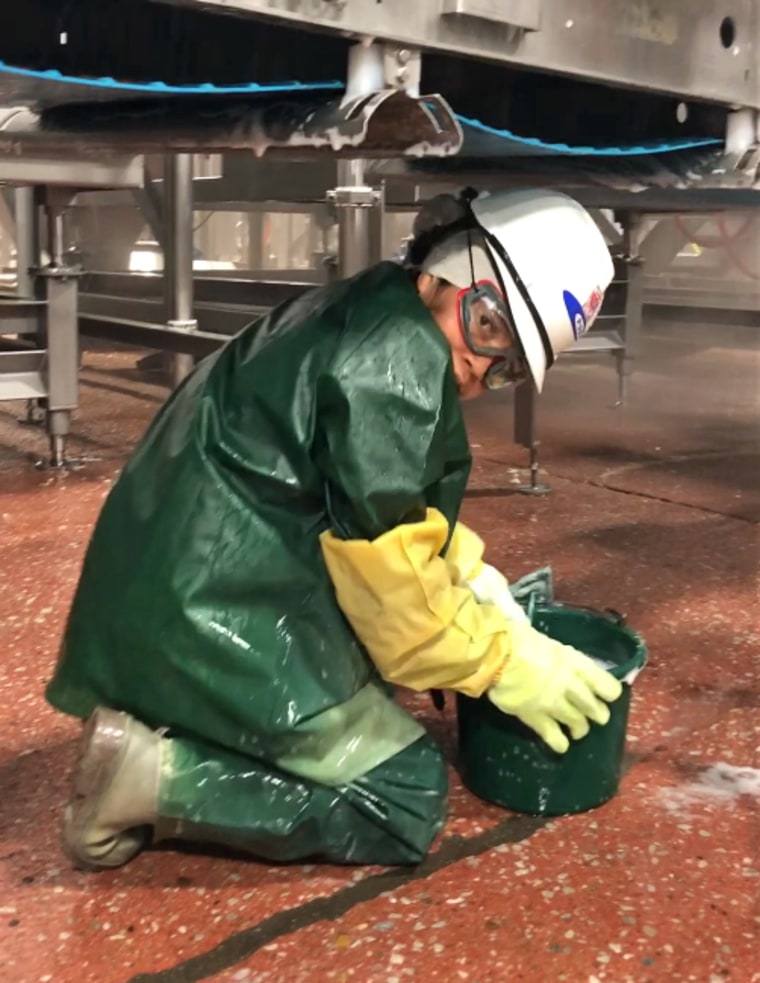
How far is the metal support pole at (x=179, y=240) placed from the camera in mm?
2986

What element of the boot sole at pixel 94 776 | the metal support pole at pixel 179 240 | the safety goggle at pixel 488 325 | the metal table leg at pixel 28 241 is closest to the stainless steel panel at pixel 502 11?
the safety goggle at pixel 488 325

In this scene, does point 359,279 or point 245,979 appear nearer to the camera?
point 245,979

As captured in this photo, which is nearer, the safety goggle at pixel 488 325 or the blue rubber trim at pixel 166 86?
the blue rubber trim at pixel 166 86

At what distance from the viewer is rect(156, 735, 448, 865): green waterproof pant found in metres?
1.07

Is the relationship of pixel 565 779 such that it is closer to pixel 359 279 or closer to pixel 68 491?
pixel 359 279

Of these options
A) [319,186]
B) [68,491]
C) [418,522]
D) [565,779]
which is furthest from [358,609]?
[319,186]

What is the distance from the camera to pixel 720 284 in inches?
247

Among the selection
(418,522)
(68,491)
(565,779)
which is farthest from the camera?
(68,491)

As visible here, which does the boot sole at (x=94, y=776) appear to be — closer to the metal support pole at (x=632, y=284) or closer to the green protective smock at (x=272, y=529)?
the green protective smock at (x=272, y=529)

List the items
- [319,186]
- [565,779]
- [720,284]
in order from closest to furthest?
1. [565,779]
2. [319,186]
3. [720,284]

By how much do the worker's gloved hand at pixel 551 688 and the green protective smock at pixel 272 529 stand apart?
162 mm

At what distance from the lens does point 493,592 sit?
1283 mm

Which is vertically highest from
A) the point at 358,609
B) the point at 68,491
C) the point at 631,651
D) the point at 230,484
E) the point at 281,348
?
the point at 281,348

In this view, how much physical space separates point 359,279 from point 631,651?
0.54 m
